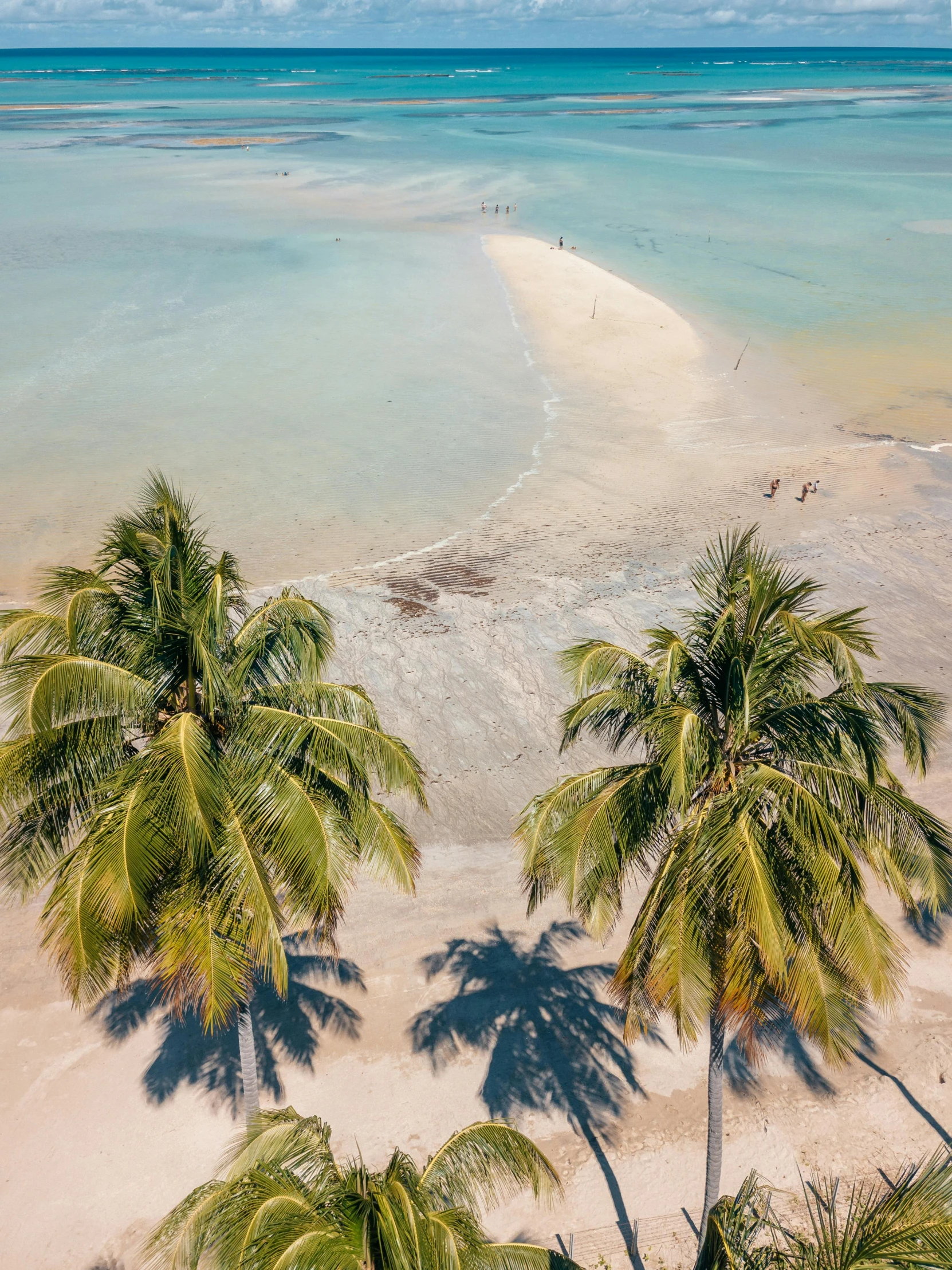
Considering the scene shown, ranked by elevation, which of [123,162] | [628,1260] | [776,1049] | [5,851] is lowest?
[628,1260]

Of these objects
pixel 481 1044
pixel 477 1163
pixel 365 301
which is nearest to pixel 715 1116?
pixel 477 1163

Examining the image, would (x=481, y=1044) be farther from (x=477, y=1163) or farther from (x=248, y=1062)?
(x=477, y=1163)

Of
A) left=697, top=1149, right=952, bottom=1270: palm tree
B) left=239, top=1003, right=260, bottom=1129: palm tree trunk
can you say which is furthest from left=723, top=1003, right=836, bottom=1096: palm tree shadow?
left=239, top=1003, right=260, bottom=1129: palm tree trunk

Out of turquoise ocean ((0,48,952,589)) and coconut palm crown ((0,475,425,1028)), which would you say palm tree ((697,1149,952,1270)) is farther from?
turquoise ocean ((0,48,952,589))

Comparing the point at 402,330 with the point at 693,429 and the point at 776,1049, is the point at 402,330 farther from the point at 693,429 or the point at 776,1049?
the point at 776,1049

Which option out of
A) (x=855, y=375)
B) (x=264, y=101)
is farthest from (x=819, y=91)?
(x=855, y=375)

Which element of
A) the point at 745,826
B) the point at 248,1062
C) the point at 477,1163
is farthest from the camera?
the point at 248,1062
